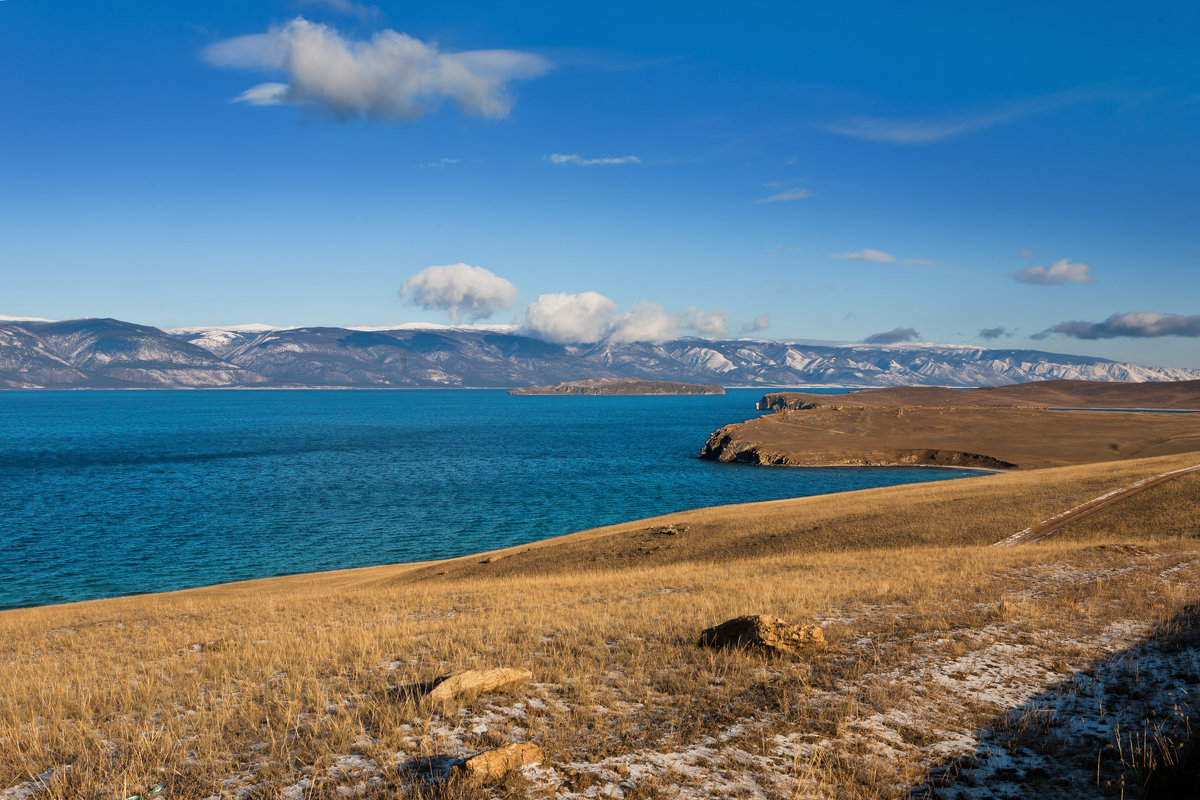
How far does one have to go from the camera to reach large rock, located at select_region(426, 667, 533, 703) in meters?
9.27

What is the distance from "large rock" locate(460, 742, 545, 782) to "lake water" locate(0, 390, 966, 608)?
132 ft

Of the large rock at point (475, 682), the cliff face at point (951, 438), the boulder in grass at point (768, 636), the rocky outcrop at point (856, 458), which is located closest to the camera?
the large rock at point (475, 682)

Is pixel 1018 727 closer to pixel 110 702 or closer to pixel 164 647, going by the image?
pixel 110 702

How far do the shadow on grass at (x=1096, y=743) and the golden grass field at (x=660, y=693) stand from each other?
37 millimetres

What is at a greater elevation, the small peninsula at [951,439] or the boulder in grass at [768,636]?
the boulder in grass at [768,636]

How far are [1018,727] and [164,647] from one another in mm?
16976

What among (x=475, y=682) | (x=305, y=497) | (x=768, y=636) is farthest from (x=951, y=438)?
(x=475, y=682)

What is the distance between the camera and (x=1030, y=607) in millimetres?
13594

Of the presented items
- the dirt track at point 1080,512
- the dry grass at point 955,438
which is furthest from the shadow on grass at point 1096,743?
the dry grass at point 955,438

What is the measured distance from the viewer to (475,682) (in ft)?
31.3

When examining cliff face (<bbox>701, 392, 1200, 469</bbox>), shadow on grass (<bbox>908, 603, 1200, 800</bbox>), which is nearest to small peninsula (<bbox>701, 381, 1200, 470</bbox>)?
cliff face (<bbox>701, 392, 1200, 469</bbox>)

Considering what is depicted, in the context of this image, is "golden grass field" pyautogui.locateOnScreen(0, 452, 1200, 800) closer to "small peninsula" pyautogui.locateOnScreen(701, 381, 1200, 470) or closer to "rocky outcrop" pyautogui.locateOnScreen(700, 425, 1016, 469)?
"rocky outcrop" pyautogui.locateOnScreen(700, 425, 1016, 469)

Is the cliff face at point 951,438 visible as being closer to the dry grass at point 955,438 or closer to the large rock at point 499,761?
the dry grass at point 955,438

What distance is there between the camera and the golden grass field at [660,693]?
23.7ft
